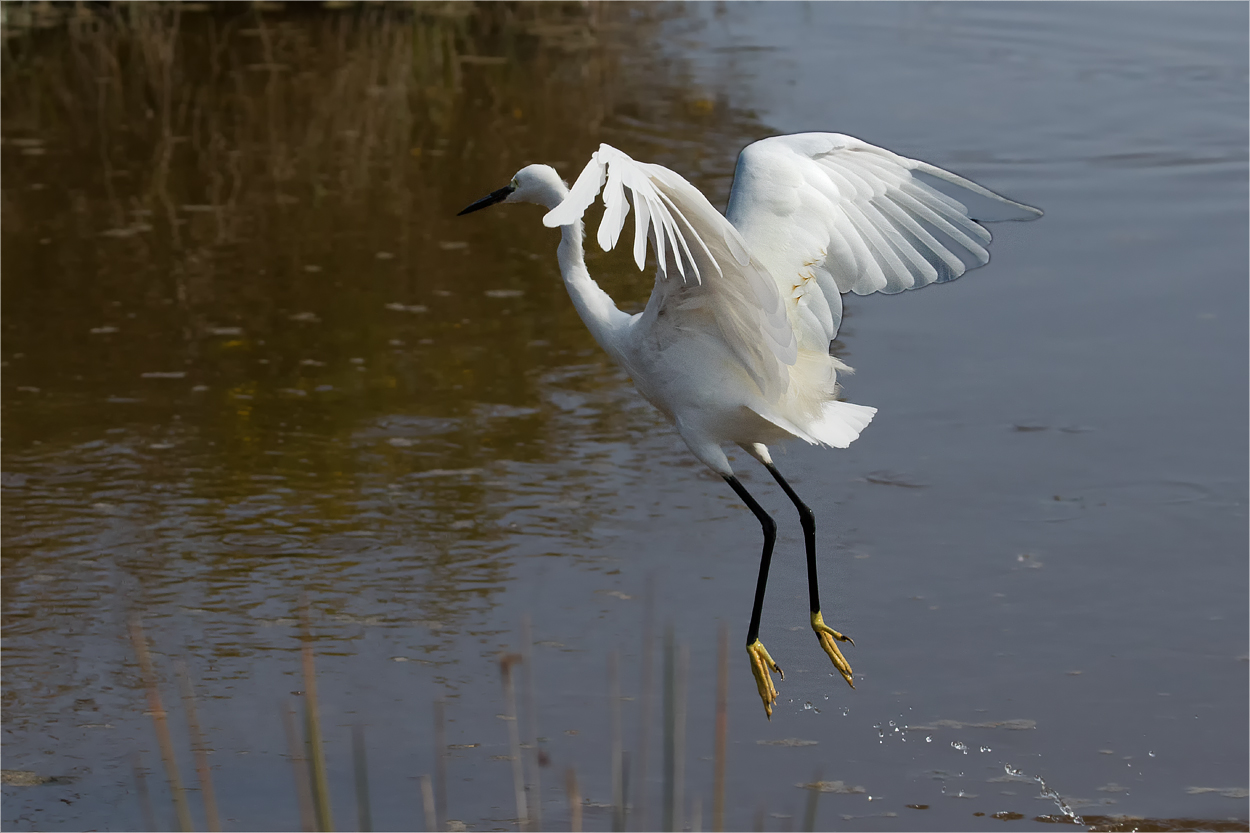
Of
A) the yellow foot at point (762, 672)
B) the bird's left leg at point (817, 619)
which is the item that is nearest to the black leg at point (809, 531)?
the bird's left leg at point (817, 619)

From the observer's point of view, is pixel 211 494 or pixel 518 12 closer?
pixel 211 494

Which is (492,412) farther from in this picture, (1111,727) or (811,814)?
(811,814)

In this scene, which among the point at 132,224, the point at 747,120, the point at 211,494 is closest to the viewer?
the point at 211,494

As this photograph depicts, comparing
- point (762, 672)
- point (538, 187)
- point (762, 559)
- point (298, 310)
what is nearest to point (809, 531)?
point (762, 559)

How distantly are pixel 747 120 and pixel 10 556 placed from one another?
4960mm

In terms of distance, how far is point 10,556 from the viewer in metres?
4.93

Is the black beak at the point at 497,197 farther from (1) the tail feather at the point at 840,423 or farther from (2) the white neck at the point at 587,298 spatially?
(1) the tail feather at the point at 840,423

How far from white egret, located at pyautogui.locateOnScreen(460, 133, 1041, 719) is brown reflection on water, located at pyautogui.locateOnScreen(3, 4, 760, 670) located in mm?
1088

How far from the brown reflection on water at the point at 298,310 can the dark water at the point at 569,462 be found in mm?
22

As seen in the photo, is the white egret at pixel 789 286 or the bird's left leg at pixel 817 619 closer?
the white egret at pixel 789 286

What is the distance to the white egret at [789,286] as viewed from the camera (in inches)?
143

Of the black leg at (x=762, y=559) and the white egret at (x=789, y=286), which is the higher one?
the white egret at (x=789, y=286)

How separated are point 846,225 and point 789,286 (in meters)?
0.24

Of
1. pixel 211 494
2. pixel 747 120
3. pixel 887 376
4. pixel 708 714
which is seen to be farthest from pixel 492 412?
pixel 747 120
